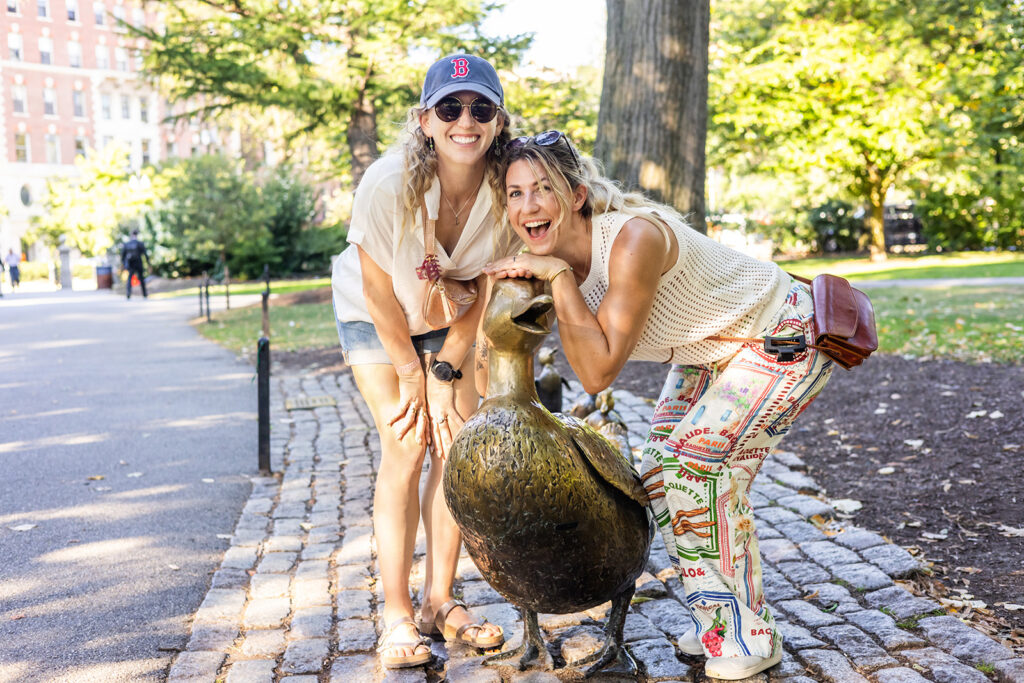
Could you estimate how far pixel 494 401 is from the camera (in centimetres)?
284

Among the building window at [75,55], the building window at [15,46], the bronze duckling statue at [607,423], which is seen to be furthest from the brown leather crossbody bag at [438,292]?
the building window at [75,55]

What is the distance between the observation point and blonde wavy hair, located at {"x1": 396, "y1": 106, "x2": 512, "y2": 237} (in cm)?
312

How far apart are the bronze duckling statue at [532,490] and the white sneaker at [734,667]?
47cm

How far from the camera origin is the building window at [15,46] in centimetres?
5681

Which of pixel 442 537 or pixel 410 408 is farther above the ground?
pixel 410 408

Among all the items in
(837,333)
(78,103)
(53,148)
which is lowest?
(837,333)

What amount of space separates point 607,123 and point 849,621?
5.59 m

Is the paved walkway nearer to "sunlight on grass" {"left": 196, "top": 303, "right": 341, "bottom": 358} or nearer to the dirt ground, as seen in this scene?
the dirt ground

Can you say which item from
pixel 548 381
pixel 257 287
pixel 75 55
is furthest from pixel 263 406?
pixel 75 55

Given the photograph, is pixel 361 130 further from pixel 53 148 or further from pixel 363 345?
pixel 53 148

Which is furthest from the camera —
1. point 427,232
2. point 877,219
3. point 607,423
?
point 877,219

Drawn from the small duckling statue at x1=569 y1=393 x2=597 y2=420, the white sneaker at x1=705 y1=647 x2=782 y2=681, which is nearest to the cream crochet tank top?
the white sneaker at x1=705 y1=647 x2=782 y2=681

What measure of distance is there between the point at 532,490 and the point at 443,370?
79 centimetres

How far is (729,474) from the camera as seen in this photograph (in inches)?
123
